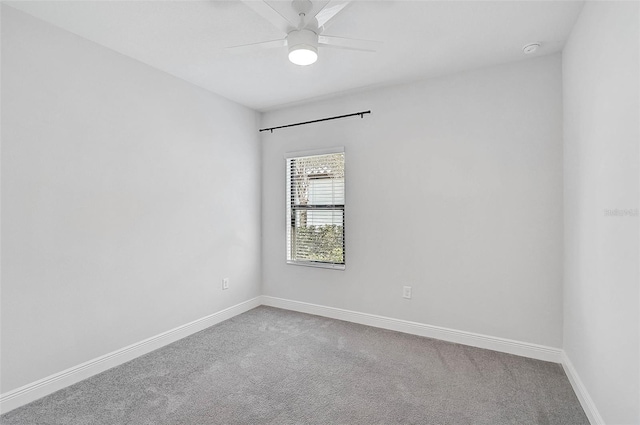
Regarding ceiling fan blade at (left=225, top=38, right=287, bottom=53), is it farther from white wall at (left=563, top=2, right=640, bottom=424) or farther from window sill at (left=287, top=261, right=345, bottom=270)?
window sill at (left=287, top=261, right=345, bottom=270)

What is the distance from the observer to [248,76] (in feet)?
10.4

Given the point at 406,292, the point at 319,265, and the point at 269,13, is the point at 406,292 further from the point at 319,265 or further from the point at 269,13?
the point at 269,13

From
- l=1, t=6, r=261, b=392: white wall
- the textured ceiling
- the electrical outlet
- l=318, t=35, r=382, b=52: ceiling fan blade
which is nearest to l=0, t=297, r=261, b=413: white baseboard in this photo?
l=1, t=6, r=261, b=392: white wall

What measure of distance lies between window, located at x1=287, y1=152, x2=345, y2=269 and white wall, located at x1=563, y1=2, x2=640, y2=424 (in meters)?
2.17

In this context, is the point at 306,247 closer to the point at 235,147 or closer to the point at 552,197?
the point at 235,147

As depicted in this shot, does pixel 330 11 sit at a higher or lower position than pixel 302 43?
higher

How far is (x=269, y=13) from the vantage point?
1.72m

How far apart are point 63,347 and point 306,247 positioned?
2.49 metres

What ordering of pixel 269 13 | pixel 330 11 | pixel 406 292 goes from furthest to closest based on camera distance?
Result: pixel 406 292 < pixel 330 11 < pixel 269 13

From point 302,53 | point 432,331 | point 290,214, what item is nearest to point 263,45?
point 302,53

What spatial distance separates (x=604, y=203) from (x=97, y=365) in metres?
3.66

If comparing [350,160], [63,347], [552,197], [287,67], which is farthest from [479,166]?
[63,347]

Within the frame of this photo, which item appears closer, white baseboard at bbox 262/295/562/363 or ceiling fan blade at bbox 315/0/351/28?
ceiling fan blade at bbox 315/0/351/28

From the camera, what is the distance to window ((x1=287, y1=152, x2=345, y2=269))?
12.5 feet
